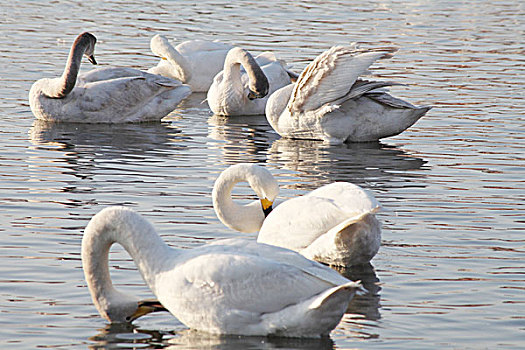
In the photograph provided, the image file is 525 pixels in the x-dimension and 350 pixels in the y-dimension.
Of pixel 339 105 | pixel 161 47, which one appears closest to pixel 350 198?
pixel 339 105

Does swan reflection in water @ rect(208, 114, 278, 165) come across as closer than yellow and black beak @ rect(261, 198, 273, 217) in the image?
No

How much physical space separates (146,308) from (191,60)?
11.4 metres

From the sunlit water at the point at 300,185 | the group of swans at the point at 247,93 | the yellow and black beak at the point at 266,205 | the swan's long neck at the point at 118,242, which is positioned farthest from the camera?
the group of swans at the point at 247,93

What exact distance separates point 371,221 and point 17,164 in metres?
5.26

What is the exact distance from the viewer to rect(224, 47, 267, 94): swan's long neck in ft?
49.2

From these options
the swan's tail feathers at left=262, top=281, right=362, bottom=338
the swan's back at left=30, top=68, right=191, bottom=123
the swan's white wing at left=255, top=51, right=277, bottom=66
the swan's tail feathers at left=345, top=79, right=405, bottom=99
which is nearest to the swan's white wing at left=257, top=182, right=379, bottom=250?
the swan's tail feathers at left=262, top=281, right=362, bottom=338

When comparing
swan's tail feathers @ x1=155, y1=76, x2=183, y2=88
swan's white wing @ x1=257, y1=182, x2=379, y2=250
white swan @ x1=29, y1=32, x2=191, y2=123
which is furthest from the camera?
swan's tail feathers @ x1=155, y1=76, x2=183, y2=88

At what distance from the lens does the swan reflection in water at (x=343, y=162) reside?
11250 mm

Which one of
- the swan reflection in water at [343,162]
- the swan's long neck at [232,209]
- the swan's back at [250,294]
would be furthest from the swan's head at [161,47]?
the swan's back at [250,294]

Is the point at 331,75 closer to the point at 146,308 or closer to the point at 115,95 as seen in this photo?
the point at 115,95

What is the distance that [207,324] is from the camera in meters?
6.39

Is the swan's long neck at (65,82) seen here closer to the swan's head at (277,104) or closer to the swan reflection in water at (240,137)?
the swan reflection in water at (240,137)

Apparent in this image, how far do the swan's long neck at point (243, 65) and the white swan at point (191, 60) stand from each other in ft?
6.59

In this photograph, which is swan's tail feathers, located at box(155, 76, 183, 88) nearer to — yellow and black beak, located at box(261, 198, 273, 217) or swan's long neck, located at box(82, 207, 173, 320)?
yellow and black beak, located at box(261, 198, 273, 217)
